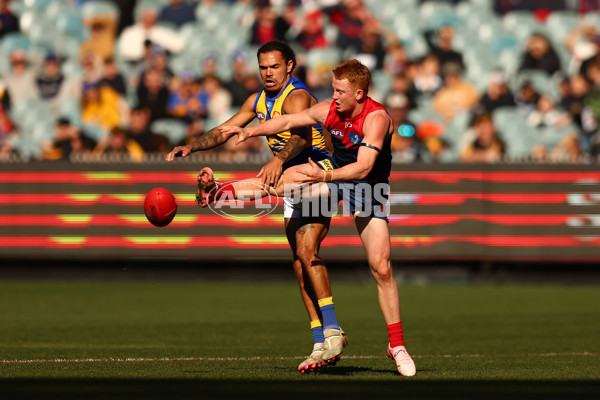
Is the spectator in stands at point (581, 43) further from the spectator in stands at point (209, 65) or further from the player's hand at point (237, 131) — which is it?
the player's hand at point (237, 131)

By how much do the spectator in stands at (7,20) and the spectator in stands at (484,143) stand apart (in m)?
9.08

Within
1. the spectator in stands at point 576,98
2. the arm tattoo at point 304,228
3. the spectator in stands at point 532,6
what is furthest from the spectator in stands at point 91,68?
the arm tattoo at point 304,228

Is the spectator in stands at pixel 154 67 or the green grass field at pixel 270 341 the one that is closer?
the green grass field at pixel 270 341

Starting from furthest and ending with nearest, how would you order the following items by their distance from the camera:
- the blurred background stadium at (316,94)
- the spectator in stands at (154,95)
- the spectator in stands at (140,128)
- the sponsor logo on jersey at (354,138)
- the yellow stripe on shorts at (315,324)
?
the spectator in stands at (154,95)
the spectator in stands at (140,128)
the blurred background stadium at (316,94)
the yellow stripe on shorts at (315,324)
the sponsor logo on jersey at (354,138)

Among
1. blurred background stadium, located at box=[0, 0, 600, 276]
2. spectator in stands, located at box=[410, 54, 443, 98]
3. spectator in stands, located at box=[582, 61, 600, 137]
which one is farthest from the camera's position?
spectator in stands, located at box=[410, 54, 443, 98]

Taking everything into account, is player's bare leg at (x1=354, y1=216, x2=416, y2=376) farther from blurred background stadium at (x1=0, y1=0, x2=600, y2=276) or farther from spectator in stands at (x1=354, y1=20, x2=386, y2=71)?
spectator in stands at (x1=354, y1=20, x2=386, y2=71)

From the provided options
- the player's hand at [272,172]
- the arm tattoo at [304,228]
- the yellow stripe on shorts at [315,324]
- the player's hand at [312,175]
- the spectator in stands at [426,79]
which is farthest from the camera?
the spectator in stands at [426,79]

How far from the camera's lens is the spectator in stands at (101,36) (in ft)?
68.3

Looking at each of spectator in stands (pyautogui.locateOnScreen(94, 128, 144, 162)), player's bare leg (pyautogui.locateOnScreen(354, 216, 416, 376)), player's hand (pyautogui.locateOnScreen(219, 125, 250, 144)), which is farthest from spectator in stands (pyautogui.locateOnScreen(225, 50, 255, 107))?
player's bare leg (pyautogui.locateOnScreen(354, 216, 416, 376))

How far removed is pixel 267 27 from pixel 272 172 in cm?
1264

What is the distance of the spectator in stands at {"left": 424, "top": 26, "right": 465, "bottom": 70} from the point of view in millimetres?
20219

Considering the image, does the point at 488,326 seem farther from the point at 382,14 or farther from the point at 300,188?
the point at 382,14

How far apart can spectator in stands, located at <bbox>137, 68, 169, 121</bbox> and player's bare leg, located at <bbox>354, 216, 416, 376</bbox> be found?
11.7 metres

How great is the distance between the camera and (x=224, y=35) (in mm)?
20938
